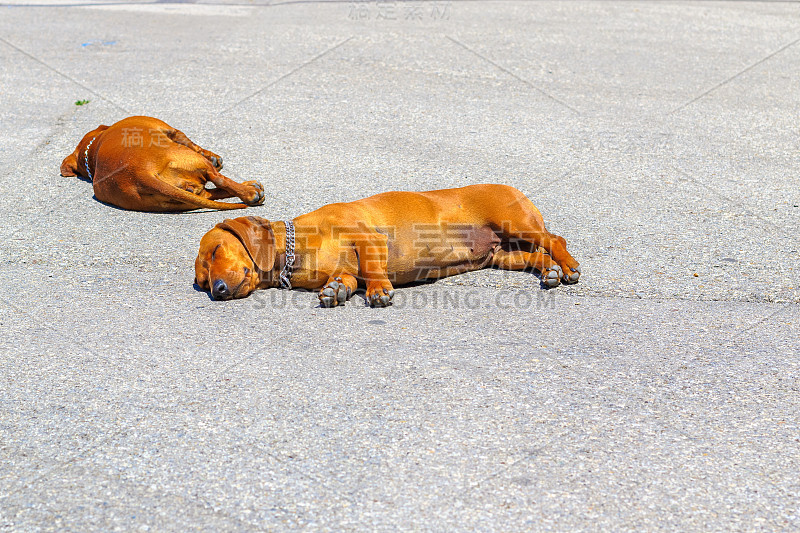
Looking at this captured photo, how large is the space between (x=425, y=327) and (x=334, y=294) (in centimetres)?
53

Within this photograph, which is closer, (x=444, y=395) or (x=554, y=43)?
(x=444, y=395)

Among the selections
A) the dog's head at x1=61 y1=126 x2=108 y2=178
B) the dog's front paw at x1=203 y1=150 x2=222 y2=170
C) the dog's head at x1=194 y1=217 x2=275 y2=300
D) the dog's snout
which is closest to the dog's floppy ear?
the dog's head at x1=194 y1=217 x2=275 y2=300

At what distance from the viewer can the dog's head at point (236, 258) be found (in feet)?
13.1

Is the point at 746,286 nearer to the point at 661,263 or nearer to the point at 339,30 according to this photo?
the point at 661,263

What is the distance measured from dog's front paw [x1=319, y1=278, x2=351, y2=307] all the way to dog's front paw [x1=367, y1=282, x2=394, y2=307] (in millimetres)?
127

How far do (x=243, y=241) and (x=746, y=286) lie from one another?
287 cm

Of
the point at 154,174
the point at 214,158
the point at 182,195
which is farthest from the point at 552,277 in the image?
the point at 214,158

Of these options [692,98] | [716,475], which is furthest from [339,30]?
[716,475]

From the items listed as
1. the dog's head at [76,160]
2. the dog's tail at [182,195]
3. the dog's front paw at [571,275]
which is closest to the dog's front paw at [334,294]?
the dog's front paw at [571,275]

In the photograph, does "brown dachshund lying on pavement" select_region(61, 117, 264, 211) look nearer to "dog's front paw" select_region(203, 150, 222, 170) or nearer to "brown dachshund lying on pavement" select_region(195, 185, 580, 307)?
"dog's front paw" select_region(203, 150, 222, 170)

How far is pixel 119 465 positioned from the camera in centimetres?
280

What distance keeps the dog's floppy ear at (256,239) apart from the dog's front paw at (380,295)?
0.55 meters

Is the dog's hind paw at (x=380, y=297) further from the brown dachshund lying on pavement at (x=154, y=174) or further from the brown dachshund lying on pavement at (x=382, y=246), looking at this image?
the brown dachshund lying on pavement at (x=154, y=174)

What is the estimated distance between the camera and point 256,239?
4.08 meters
